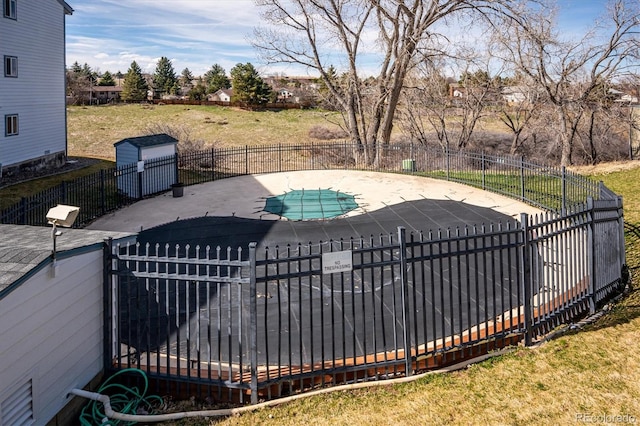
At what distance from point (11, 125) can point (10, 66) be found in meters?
2.33

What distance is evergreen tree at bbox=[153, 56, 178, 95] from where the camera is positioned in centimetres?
8162

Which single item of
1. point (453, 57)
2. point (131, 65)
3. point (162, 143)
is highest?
point (131, 65)

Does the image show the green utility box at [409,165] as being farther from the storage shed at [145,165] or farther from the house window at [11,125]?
the house window at [11,125]

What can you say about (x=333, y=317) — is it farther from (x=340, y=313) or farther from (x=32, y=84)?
(x=32, y=84)

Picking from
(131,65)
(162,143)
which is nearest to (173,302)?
(162,143)

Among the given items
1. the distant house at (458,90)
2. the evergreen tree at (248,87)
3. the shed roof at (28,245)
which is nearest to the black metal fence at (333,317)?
the shed roof at (28,245)

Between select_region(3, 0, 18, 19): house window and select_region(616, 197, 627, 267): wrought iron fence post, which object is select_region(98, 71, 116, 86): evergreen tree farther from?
select_region(616, 197, 627, 267): wrought iron fence post

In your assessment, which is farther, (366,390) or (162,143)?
(162,143)

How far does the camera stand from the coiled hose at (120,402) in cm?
430

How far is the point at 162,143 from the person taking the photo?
16516 millimetres

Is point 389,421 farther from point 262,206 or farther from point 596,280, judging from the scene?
point 262,206

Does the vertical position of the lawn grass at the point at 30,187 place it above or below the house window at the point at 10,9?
below

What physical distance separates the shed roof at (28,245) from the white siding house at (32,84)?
16.1 metres

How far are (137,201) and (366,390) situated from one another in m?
11.7
